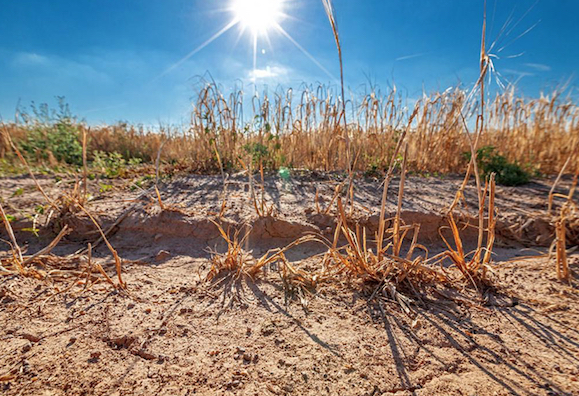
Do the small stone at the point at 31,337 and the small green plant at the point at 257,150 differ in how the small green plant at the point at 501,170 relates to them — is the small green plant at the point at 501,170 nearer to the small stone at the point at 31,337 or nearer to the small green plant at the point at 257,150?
the small green plant at the point at 257,150

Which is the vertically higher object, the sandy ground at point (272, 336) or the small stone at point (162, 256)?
the small stone at point (162, 256)

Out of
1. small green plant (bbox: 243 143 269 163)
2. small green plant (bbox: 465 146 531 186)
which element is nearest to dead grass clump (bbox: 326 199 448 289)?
small green plant (bbox: 243 143 269 163)

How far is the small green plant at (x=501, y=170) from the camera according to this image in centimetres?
350

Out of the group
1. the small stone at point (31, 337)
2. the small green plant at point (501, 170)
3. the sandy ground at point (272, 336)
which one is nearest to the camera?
the sandy ground at point (272, 336)

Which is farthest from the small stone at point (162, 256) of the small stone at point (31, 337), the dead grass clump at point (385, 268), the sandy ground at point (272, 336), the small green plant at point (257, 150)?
the small green plant at point (257, 150)

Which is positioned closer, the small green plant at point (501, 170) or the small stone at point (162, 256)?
the small stone at point (162, 256)

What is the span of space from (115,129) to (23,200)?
18.6 ft

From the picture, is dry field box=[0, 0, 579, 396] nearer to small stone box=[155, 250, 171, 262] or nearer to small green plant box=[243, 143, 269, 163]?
small stone box=[155, 250, 171, 262]

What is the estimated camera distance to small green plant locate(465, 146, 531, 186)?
11.5ft

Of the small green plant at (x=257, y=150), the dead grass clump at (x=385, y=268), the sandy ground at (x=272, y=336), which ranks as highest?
the small green plant at (x=257, y=150)

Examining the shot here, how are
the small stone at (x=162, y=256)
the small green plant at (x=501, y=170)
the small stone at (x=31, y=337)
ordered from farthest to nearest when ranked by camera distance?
the small green plant at (x=501, y=170) → the small stone at (x=162, y=256) → the small stone at (x=31, y=337)

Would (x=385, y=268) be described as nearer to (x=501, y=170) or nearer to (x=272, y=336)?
(x=272, y=336)

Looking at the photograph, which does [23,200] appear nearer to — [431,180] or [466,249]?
[466,249]

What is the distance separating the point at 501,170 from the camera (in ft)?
11.7
